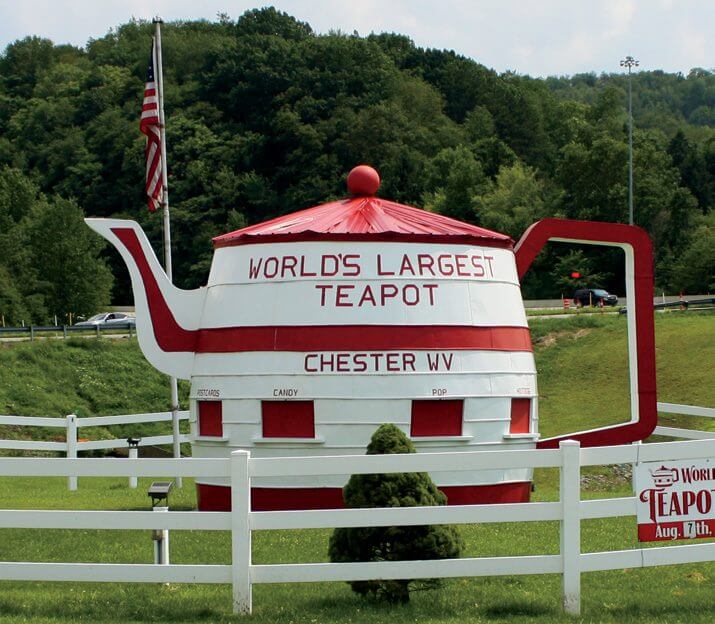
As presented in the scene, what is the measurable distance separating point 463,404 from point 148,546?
13.5 ft

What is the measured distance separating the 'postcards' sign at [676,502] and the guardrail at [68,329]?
3902 centimetres

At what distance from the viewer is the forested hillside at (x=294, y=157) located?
246ft

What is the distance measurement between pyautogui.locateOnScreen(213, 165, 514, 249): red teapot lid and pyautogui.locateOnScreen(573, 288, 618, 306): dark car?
46.1 metres

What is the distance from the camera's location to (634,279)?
18.0 meters

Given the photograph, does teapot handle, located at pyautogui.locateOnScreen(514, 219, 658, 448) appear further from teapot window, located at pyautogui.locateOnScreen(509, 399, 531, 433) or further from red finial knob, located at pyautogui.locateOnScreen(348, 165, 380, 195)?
red finial knob, located at pyautogui.locateOnScreen(348, 165, 380, 195)

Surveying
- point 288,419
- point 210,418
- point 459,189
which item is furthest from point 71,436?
point 459,189

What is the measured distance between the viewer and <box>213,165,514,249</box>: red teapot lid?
1602cm

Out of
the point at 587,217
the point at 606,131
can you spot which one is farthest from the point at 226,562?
the point at 606,131

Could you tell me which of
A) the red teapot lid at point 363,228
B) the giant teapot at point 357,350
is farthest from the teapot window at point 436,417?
the red teapot lid at point 363,228

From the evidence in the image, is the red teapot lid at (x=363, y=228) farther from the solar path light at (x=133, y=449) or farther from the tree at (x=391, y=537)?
the tree at (x=391, y=537)

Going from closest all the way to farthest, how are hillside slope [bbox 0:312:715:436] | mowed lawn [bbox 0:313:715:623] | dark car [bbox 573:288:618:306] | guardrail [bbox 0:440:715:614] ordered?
guardrail [bbox 0:440:715:614], mowed lawn [bbox 0:313:715:623], hillside slope [bbox 0:312:715:436], dark car [bbox 573:288:618:306]

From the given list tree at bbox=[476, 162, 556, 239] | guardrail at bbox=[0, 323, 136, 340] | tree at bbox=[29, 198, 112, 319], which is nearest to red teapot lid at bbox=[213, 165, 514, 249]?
guardrail at bbox=[0, 323, 136, 340]

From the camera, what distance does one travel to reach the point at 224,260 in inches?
663

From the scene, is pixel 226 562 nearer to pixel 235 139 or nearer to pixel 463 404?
pixel 463 404
